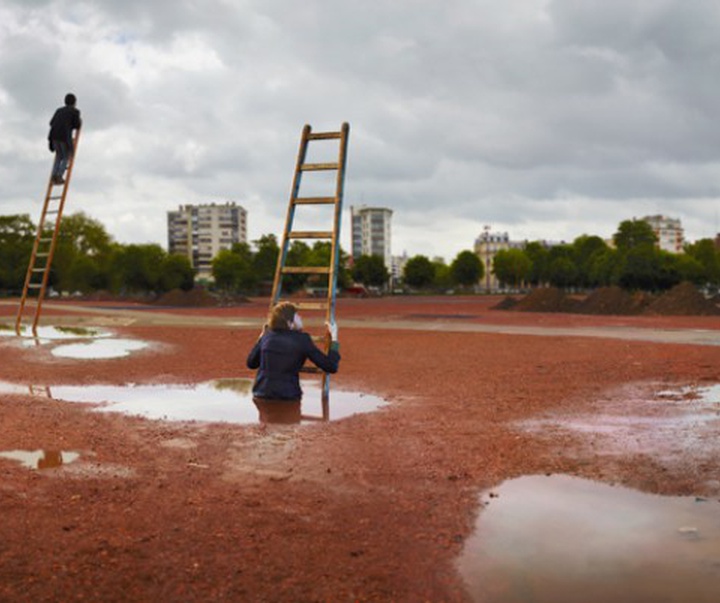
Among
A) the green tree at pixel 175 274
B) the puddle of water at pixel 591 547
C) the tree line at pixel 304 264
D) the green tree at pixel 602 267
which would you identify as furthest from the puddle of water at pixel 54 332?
the green tree at pixel 602 267

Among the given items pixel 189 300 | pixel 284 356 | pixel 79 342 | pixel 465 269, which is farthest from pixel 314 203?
pixel 465 269

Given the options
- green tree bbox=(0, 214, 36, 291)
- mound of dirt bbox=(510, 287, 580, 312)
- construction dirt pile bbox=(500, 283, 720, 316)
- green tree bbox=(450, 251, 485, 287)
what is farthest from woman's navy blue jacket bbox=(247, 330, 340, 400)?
green tree bbox=(450, 251, 485, 287)

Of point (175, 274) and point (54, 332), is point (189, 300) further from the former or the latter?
point (54, 332)

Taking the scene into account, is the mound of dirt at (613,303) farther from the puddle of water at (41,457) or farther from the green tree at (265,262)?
the green tree at (265,262)

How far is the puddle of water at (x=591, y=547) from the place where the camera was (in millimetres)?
3501

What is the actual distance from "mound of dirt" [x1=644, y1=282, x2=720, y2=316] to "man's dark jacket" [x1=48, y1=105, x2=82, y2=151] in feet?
110

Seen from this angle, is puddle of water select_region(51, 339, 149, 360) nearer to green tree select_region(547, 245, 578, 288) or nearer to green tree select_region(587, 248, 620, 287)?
green tree select_region(587, 248, 620, 287)

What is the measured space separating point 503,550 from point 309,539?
42.8 inches

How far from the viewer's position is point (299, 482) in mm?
5297

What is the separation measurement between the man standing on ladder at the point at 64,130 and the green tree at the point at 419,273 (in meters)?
129

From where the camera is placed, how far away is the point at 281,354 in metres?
8.77

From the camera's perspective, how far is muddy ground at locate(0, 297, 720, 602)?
3594 millimetres

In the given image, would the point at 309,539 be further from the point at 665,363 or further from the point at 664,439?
the point at 665,363

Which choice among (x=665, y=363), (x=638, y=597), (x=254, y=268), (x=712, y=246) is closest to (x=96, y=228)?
(x=254, y=268)
